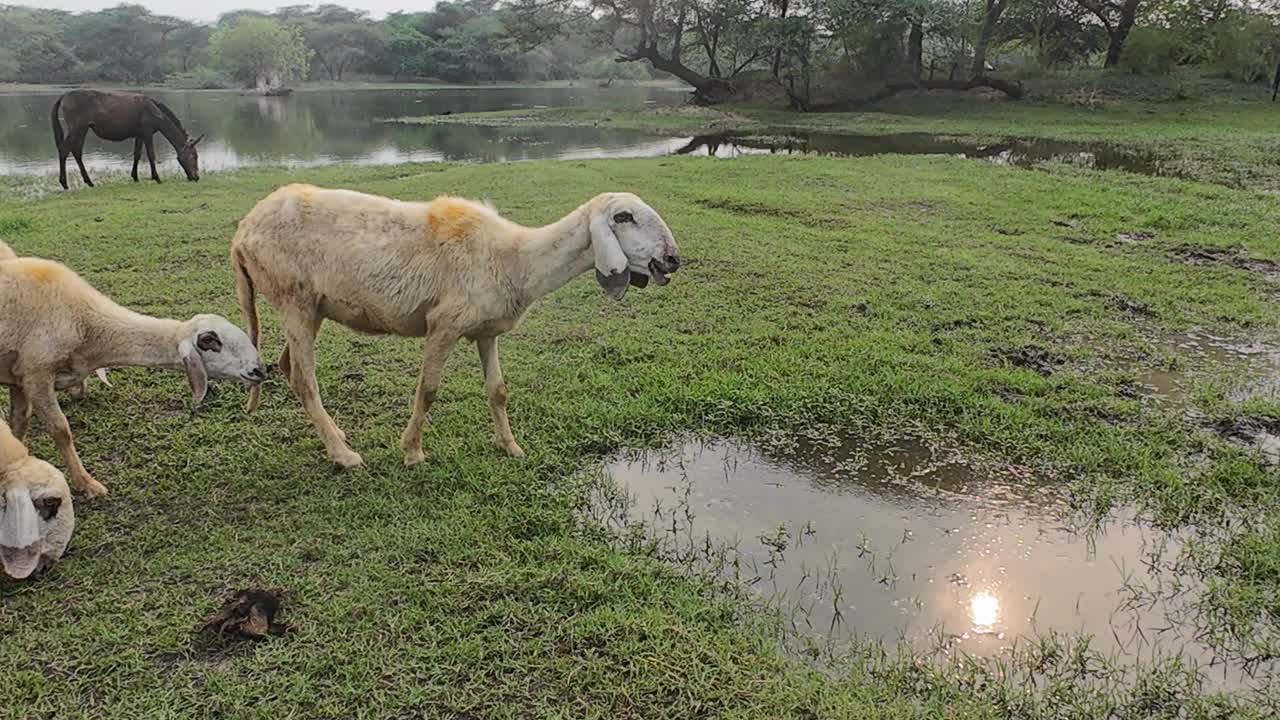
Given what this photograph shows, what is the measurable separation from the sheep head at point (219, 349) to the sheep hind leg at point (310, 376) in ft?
0.76

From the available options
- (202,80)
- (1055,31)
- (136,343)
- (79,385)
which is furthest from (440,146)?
(202,80)

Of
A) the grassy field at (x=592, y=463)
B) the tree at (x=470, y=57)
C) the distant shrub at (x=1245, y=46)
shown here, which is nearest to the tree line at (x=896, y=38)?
the distant shrub at (x=1245, y=46)

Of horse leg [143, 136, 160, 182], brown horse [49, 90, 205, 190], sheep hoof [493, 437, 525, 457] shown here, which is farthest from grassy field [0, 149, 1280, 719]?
brown horse [49, 90, 205, 190]

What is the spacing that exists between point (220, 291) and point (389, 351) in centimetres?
255

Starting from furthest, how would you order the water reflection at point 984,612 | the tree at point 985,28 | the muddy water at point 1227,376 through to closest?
the tree at point 985,28 < the muddy water at point 1227,376 < the water reflection at point 984,612

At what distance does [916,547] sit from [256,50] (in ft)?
257

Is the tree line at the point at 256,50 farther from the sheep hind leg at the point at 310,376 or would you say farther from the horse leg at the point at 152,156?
the sheep hind leg at the point at 310,376

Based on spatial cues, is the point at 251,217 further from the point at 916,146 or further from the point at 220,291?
the point at 916,146

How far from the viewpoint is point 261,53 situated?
6900 cm

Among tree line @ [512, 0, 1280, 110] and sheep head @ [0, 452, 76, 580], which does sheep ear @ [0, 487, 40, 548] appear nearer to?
sheep head @ [0, 452, 76, 580]

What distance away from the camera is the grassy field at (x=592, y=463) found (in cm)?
324

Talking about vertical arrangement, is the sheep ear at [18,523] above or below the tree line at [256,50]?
below

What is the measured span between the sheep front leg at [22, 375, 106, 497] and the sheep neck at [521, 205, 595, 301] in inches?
105

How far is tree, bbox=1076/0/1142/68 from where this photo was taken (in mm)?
35281
